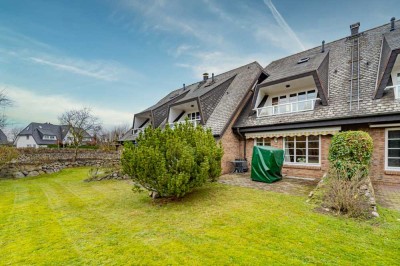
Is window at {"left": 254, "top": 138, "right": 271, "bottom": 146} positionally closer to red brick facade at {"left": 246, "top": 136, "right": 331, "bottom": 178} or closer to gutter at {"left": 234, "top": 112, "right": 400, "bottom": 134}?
A: red brick facade at {"left": 246, "top": 136, "right": 331, "bottom": 178}

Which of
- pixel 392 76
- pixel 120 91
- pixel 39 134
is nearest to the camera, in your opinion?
pixel 392 76

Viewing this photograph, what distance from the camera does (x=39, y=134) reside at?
57750 millimetres

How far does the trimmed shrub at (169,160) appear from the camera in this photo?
805cm

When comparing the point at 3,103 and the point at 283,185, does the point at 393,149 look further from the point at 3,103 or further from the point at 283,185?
the point at 3,103

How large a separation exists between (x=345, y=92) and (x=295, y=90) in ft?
11.0

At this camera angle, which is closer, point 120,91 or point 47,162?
point 47,162

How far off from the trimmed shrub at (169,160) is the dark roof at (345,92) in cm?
743

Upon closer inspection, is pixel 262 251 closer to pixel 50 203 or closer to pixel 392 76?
pixel 50 203

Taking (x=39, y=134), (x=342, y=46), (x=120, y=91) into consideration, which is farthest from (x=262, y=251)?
(x=39, y=134)

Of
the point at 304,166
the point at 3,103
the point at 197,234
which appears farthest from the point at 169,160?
the point at 3,103

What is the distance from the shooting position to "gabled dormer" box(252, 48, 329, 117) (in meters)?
13.2

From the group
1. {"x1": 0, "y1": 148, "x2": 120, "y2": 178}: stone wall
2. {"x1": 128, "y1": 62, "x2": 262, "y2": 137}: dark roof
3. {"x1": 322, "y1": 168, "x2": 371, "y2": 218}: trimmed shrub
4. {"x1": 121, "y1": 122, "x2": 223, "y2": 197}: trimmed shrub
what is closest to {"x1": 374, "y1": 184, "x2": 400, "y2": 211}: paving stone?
{"x1": 322, "y1": 168, "x2": 371, "y2": 218}: trimmed shrub

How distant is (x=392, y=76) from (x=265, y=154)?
876 centimetres

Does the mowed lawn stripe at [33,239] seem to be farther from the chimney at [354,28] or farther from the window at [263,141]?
the chimney at [354,28]
